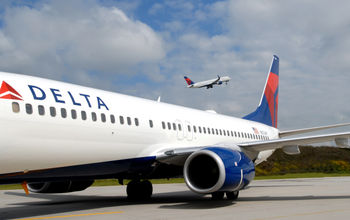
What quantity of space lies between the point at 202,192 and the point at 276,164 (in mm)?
26472

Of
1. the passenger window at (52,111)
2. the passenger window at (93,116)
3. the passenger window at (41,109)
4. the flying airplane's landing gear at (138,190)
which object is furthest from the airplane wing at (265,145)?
the passenger window at (41,109)

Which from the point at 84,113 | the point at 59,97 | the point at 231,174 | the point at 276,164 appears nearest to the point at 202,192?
the point at 231,174

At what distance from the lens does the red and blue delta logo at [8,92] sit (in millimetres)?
7324

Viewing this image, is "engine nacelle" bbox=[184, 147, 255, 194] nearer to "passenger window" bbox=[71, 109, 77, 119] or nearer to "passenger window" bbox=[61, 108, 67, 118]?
"passenger window" bbox=[71, 109, 77, 119]

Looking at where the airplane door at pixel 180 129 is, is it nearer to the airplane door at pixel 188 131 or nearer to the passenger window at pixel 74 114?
the airplane door at pixel 188 131

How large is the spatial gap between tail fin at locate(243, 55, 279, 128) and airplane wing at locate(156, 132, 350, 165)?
7.96 m

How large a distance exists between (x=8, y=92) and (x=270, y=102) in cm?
1631

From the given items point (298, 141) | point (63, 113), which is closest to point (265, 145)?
point (298, 141)

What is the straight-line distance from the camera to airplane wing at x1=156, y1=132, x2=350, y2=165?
34.7ft

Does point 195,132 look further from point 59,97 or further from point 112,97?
point 59,97

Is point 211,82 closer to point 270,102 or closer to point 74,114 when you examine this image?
point 270,102

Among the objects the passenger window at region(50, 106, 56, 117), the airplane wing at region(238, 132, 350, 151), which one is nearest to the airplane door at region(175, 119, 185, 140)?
the airplane wing at region(238, 132, 350, 151)

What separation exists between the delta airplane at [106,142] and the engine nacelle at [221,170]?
24mm

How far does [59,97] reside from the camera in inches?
336
